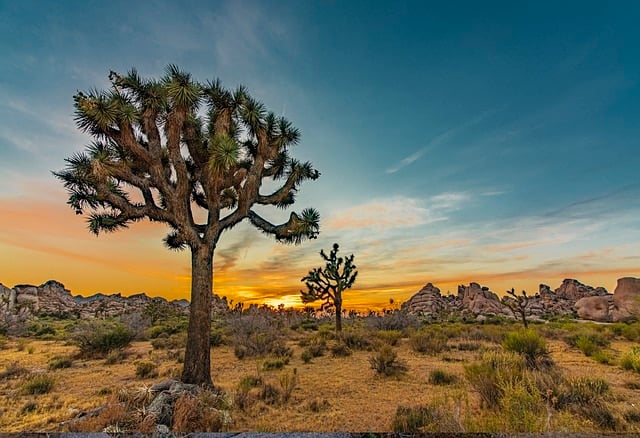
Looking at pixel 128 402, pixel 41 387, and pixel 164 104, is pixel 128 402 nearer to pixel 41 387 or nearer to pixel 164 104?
pixel 41 387

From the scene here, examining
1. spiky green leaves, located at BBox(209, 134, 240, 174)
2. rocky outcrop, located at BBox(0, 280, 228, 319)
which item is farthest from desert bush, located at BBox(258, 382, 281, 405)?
rocky outcrop, located at BBox(0, 280, 228, 319)

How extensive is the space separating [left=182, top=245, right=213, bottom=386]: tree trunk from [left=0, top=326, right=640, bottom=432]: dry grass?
0.93m

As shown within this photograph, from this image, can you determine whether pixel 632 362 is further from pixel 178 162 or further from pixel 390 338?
pixel 178 162

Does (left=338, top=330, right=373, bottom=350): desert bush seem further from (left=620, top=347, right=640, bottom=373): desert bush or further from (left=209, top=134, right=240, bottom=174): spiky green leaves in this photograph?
(left=209, top=134, right=240, bottom=174): spiky green leaves

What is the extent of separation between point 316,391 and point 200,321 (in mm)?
3378

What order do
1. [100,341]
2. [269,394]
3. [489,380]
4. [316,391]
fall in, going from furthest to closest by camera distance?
1. [100,341]
2. [316,391]
3. [269,394]
4. [489,380]

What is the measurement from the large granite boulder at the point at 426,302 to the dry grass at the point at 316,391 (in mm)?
39467

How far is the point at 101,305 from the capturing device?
61.7 m

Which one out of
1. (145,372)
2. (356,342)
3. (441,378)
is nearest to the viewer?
(441,378)

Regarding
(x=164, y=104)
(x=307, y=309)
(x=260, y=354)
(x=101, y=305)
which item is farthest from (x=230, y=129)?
(x=101, y=305)

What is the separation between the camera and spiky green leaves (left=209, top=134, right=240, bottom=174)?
29.3 feet

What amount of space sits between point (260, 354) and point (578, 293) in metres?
75.9

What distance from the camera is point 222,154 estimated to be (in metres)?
8.93

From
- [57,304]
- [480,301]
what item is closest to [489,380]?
[480,301]
